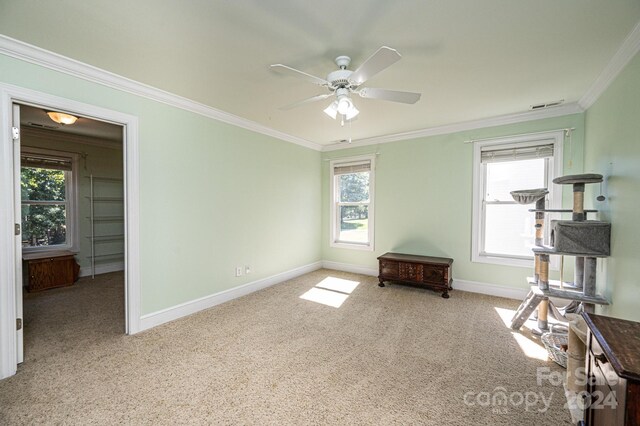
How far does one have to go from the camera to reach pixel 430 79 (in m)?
2.47

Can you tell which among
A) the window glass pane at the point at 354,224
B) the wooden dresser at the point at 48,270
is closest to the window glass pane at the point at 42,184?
the wooden dresser at the point at 48,270

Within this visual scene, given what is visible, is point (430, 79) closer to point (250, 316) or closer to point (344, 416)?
point (344, 416)

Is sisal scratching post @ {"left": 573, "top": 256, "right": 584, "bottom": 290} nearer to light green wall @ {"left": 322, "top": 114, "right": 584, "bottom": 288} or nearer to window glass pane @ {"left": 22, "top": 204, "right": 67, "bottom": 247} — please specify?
light green wall @ {"left": 322, "top": 114, "right": 584, "bottom": 288}

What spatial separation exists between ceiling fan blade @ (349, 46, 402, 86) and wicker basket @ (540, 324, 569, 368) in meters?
2.54

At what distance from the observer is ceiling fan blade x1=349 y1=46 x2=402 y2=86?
1474 mm

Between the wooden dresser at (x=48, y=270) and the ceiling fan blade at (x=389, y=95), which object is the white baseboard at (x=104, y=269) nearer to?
the wooden dresser at (x=48, y=270)

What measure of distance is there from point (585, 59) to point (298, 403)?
3.50m

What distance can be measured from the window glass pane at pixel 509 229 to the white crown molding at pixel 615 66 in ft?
4.61

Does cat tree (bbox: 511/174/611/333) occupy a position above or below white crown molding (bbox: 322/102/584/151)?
below

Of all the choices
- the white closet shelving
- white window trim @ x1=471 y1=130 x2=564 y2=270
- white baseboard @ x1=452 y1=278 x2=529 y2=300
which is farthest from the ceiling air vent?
the white closet shelving

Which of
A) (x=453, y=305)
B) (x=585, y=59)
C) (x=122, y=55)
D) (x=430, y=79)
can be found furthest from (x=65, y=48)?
(x=453, y=305)

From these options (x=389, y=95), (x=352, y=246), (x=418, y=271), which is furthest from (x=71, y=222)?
(x=418, y=271)

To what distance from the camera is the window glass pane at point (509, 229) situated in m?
3.53

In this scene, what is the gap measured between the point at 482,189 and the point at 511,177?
0.38 m
